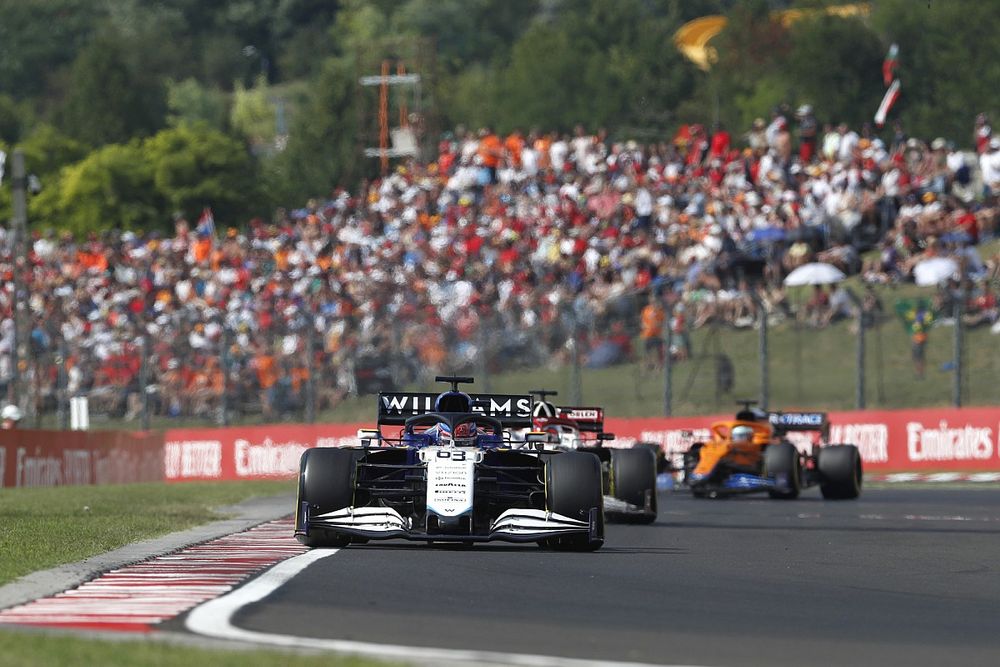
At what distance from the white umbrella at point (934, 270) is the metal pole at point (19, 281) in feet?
50.0

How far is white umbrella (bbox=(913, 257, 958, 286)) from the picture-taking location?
1193 inches

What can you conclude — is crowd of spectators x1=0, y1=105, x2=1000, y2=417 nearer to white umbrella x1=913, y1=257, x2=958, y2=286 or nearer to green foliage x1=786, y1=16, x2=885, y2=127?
white umbrella x1=913, y1=257, x2=958, y2=286

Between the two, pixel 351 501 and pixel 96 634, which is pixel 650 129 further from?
pixel 96 634

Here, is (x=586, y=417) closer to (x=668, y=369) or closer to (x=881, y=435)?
(x=668, y=369)

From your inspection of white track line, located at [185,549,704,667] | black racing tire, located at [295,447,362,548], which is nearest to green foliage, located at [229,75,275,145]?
black racing tire, located at [295,447,362,548]

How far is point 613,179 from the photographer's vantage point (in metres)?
39.8

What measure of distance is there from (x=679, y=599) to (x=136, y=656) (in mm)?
3973

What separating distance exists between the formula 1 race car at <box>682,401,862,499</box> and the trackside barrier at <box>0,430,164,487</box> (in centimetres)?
1018

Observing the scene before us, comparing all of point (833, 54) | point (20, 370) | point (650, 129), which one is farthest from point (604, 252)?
point (650, 129)

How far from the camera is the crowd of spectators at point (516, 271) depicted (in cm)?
3166

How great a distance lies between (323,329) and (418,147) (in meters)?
37.6

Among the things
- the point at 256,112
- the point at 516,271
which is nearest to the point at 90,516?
the point at 516,271

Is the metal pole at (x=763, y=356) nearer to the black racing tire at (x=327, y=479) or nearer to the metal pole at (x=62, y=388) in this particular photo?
the metal pole at (x=62, y=388)

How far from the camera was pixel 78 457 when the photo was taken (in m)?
31.7
